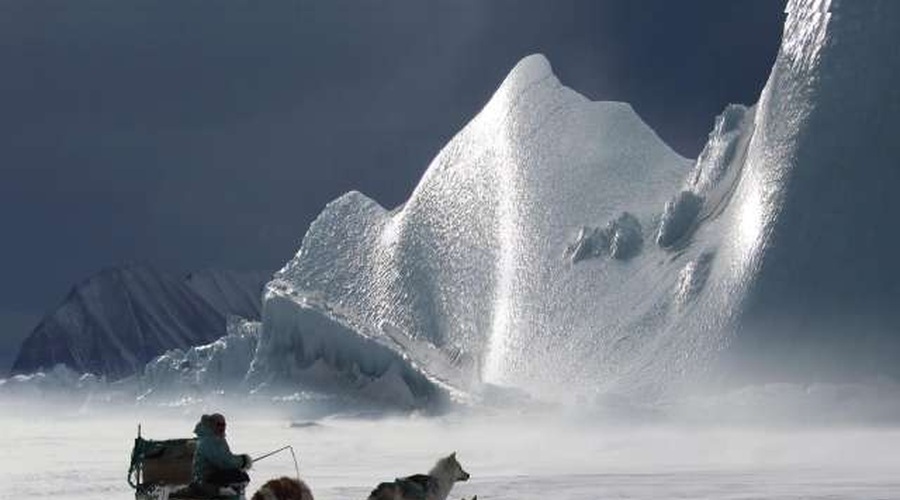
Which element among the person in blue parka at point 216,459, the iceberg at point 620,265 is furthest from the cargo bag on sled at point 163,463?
the iceberg at point 620,265

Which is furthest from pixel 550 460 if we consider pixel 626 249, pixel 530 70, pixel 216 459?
pixel 530 70

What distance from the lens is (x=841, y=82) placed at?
65.3m

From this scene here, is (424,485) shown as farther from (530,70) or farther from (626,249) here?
(530,70)

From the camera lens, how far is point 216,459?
1358 centimetres

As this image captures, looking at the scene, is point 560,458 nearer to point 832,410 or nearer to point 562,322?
point 832,410

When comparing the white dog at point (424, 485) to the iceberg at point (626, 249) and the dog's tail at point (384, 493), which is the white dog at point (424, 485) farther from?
the iceberg at point (626, 249)

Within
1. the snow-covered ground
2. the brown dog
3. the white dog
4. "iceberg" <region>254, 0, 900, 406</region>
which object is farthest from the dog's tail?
"iceberg" <region>254, 0, 900, 406</region>

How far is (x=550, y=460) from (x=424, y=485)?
136 ft

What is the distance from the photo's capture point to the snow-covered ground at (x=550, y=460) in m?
35.6

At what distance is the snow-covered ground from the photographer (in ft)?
117

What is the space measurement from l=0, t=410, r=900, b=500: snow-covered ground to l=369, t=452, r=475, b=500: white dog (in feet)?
44.5

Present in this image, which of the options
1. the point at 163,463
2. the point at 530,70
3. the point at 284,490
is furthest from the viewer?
the point at 530,70

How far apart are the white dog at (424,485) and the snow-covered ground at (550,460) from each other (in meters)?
13.6

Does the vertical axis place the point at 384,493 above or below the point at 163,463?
below
